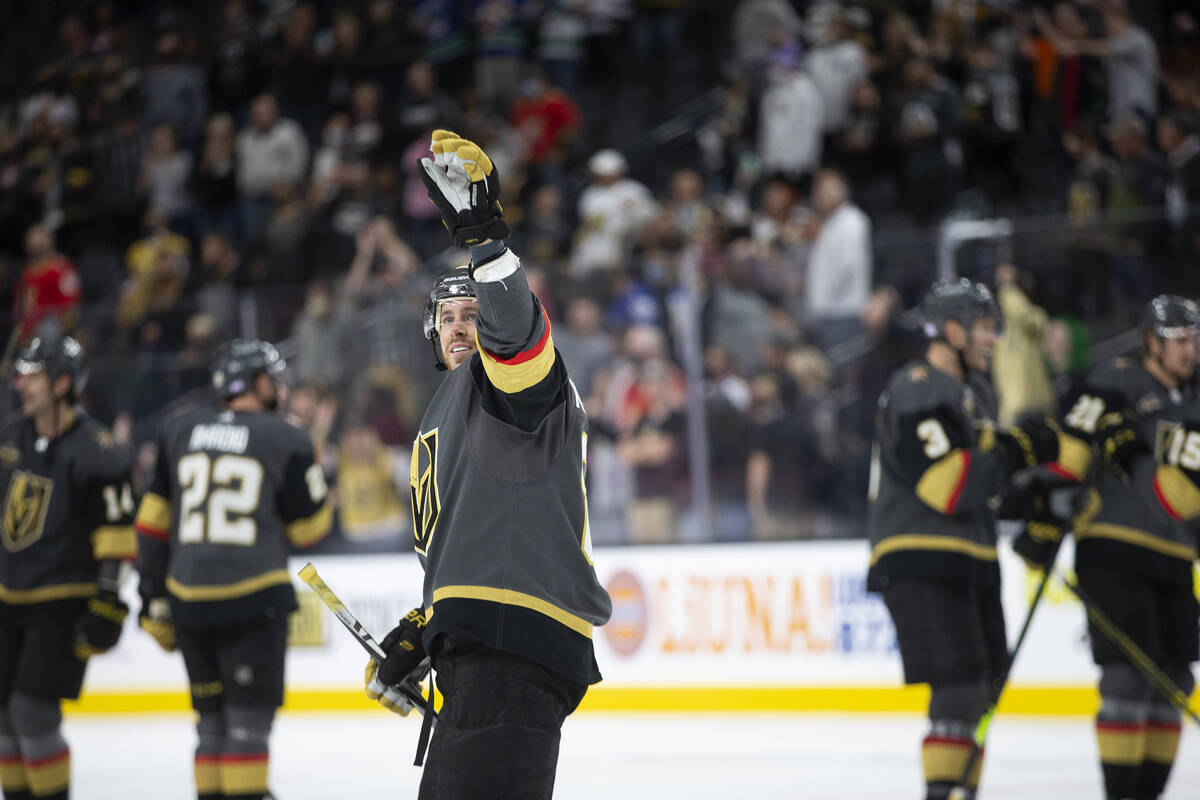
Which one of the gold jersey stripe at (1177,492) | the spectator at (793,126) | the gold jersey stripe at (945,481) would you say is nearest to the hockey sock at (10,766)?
the gold jersey stripe at (945,481)

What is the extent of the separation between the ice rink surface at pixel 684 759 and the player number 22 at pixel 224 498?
174 cm

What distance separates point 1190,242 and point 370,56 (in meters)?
7.29

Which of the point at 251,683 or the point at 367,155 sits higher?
the point at 367,155

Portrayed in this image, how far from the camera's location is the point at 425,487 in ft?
9.83

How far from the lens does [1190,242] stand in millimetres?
7156

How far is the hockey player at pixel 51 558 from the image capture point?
16.5 feet

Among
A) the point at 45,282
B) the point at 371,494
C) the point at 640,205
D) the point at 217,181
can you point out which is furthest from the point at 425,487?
the point at 217,181

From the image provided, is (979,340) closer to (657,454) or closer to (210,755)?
(210,755)

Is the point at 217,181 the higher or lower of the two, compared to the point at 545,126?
lower

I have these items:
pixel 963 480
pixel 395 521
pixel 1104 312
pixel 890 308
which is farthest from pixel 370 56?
pixel 963 480

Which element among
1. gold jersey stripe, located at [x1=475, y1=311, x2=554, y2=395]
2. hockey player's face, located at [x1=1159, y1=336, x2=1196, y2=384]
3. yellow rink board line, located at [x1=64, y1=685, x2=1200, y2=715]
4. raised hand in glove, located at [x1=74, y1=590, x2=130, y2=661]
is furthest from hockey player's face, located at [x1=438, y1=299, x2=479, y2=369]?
yellow rink board line, located at [x1=64, y1=685, x2=1200, y2=715]

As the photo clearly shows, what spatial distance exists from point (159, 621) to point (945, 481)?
258 centimetres

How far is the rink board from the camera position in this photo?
7.27 metres

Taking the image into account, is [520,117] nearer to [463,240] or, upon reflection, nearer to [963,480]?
[963,480]
